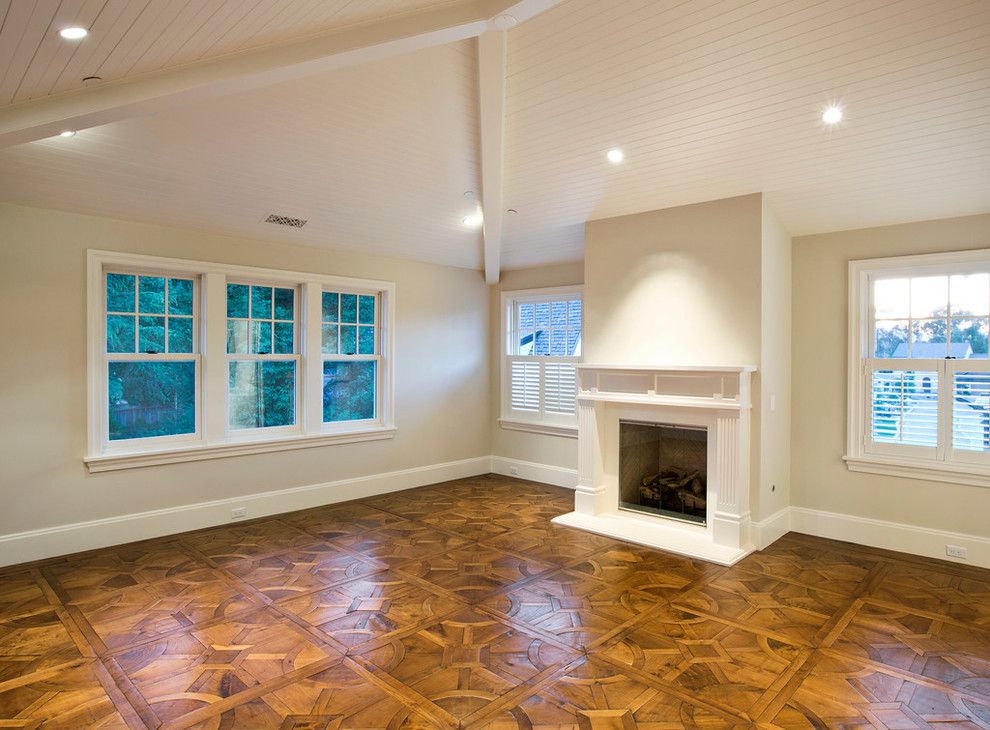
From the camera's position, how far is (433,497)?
5.86m

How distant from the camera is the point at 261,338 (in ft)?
17.2

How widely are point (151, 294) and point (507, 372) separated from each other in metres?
3.73

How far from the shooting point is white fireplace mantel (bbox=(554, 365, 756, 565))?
4262 mm

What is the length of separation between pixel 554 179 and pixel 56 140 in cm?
327

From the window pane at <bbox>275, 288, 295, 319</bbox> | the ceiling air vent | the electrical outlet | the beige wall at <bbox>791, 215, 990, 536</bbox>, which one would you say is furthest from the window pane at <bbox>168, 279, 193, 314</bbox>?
the electrical outlet

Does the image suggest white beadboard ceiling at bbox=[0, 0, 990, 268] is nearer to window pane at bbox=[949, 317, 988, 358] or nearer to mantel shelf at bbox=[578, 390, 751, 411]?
window pane at bbox=[949, 317, 988, 358]

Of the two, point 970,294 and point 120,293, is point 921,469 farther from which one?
point 120,293

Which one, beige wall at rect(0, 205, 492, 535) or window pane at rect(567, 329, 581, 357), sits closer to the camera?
beige wall at rect(0, 205, 492, 535)

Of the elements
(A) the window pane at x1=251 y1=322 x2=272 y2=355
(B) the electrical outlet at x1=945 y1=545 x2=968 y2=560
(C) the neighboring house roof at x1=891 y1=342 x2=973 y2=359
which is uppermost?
(A) the window pane at x1=251 y1=322 x2=272 y2=355

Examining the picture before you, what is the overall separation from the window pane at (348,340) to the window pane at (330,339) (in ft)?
0.25

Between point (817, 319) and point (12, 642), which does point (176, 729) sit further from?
point (817, 319)

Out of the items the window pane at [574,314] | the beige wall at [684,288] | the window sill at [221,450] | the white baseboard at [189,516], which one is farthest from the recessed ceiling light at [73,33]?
the window pane at [574,314]

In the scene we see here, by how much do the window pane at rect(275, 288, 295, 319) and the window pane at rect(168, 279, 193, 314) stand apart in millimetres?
729

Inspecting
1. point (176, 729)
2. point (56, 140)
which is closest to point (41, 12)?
point (56, 140)
